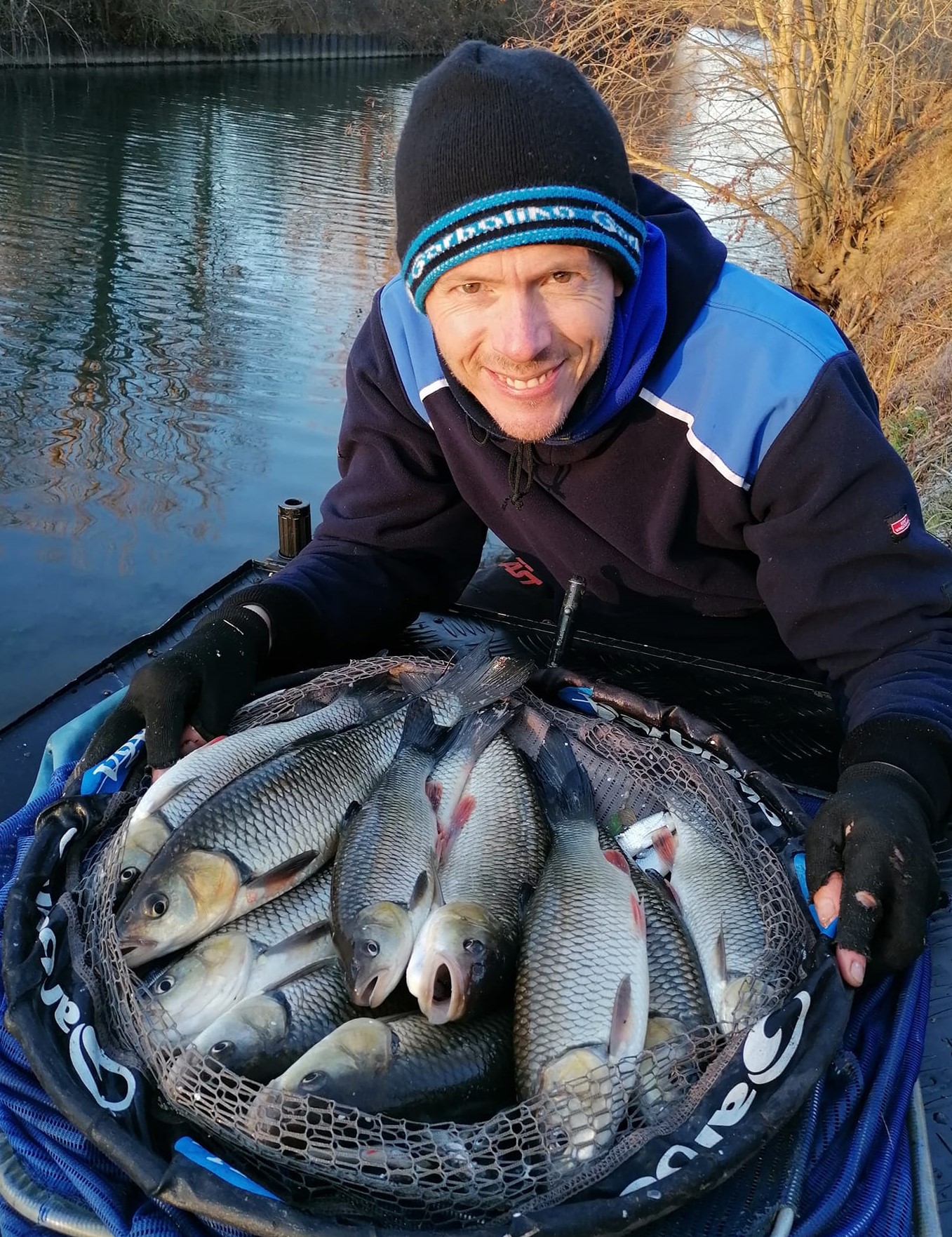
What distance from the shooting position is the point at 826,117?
1036 centimetres

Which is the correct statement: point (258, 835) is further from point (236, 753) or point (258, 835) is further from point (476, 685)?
point (476, 685)

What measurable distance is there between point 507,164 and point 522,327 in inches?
10.7

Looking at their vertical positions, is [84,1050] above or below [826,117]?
below

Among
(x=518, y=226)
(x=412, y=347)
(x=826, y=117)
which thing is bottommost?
(x=412, y=347)

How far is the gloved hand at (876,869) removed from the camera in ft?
4.78

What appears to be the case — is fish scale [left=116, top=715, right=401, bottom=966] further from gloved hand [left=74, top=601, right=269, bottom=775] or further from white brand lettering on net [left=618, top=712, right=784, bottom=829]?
white brand lettering on net [left=618, top=712, right=784, bottom=829]

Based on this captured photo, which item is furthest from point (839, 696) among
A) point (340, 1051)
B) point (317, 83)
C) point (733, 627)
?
point (317, 83)

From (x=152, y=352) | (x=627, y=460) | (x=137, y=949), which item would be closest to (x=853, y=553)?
(x=627, y=460)

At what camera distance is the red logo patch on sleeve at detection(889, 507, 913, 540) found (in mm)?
1897

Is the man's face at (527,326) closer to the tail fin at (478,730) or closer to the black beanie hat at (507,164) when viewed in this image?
the black beanie hat at (507,164)

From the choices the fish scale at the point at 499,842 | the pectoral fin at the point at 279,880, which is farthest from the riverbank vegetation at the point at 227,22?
the pectoral fin at the point at 279,880

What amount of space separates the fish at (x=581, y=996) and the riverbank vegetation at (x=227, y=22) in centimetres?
1629

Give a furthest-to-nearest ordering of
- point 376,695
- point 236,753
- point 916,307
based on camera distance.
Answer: point 916,307, point 376,695, point 236,753

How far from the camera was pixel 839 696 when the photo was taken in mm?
2068
